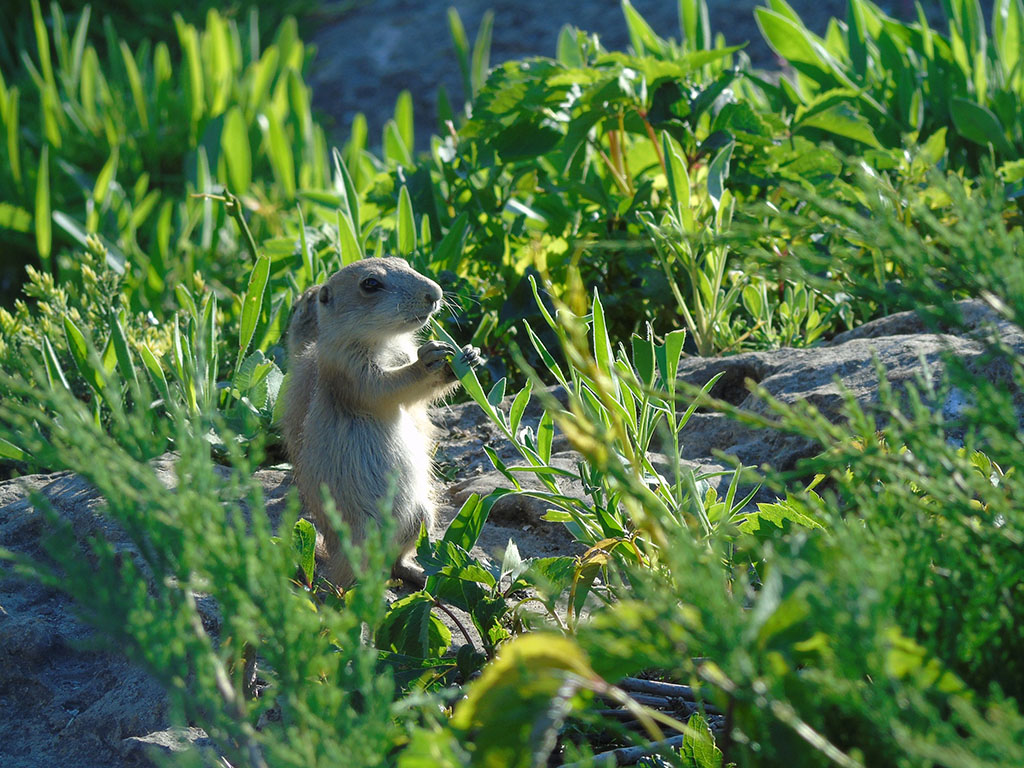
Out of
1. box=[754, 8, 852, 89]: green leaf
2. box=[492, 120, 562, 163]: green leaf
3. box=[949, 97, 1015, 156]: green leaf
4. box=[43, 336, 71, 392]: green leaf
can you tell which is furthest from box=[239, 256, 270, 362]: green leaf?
box=[949, 97, 1015, 156]: green leaf

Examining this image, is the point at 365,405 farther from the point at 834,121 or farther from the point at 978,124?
the point at 978,124

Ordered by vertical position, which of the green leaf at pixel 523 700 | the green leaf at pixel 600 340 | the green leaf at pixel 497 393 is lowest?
the green leaf at pixel 497 393

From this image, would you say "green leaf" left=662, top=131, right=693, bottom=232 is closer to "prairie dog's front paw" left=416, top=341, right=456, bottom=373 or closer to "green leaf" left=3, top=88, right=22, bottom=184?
"prairie dog's front paw" left=416, top=341, right=456, bottom=373

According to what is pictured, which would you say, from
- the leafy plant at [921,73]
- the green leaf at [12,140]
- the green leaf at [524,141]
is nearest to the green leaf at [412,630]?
the green leaf at [524,141]

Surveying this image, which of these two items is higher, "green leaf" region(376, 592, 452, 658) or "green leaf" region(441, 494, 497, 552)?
"green leaf" region(441, 494, 497, 552)

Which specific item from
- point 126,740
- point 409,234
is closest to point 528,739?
point 126,740

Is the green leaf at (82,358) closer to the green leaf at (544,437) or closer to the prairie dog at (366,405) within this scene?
the prairie dog at (366,405)

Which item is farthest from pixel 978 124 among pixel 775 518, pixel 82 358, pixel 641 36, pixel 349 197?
pixel 82 358

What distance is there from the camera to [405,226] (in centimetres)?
389

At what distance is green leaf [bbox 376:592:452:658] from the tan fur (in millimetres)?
527

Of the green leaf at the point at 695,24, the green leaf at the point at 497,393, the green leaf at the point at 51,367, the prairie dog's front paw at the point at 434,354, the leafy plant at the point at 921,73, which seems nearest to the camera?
the green leaf at the point at 497,393

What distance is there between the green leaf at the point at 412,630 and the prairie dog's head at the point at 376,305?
1078mm

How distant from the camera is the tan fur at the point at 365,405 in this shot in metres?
2.91

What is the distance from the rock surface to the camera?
2211mm
